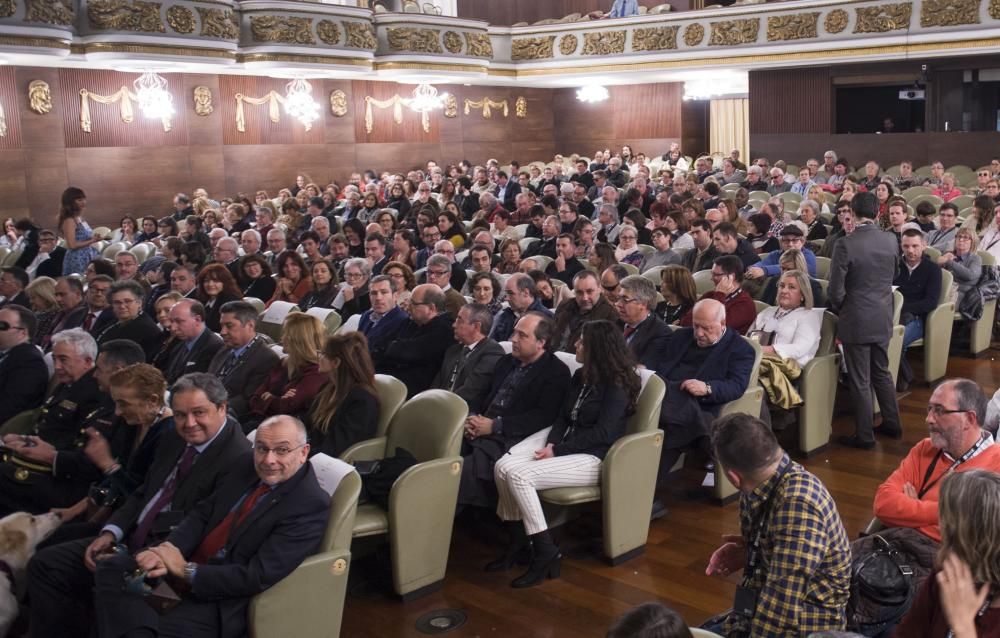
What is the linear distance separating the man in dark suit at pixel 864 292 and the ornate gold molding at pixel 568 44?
12819mm

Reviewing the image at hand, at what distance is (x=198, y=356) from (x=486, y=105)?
1610 centimetres

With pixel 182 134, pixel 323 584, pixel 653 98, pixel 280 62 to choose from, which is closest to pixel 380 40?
pixel 280 62

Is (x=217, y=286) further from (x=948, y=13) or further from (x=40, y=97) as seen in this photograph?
(x=948, y=13)

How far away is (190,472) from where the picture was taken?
11.5ft

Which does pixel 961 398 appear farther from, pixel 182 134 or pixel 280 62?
pixel 182 134

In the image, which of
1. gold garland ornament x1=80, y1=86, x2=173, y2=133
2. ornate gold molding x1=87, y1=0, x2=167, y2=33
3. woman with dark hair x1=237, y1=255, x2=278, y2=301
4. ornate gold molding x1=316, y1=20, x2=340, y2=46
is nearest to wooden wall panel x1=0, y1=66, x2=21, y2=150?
gold garland ornament x1=80, y1=86, x2=173, y2=133

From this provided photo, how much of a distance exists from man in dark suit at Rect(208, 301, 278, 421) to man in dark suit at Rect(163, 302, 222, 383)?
208 mm

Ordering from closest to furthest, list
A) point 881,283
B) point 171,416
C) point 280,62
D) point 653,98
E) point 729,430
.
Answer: point 729,430
point 171,416
point 881,283
point 280,62
point 653,98

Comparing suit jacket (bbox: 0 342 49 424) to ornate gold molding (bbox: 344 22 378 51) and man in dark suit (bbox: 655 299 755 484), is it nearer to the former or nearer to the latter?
man in dark suit (bbox: 655 299 755 484)

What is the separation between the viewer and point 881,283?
527 centimetres

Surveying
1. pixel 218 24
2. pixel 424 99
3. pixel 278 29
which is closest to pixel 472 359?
pixel 218 24

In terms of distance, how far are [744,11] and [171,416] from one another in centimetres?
1362

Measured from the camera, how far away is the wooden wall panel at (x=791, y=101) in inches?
634

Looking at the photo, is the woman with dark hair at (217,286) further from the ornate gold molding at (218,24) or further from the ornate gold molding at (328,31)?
the ornate gold molding at (328,31)
